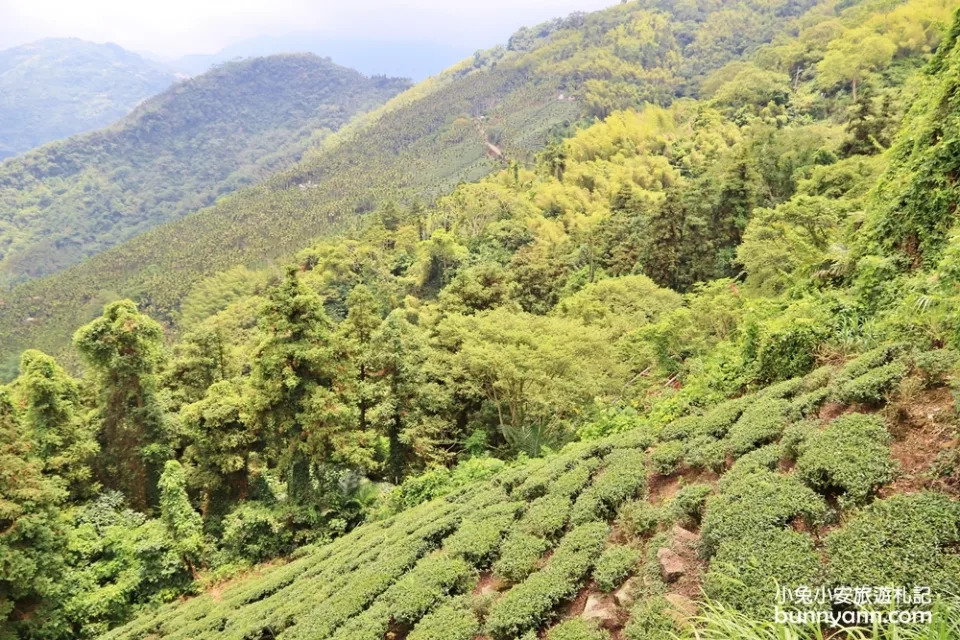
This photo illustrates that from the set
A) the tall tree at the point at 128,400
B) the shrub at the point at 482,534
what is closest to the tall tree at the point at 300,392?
the tall tree at the point at 128,400

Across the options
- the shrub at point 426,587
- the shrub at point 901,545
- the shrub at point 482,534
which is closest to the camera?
the shrub at point 901,545

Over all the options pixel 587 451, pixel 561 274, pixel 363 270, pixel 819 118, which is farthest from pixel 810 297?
pixel 819 118

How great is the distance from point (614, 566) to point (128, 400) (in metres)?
18.3

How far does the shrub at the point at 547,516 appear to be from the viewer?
7785 mm

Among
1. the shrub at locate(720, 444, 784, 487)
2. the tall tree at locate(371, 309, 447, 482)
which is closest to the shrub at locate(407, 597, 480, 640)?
the shrub at locate(720, 444, 784, 487)

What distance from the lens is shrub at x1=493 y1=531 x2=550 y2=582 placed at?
7.25m

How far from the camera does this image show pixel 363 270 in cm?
5619

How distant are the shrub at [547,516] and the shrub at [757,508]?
2312mm

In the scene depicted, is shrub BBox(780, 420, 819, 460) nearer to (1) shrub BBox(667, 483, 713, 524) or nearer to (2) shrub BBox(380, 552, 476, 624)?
(1) shrub BBox(667, 483, 713, 524)

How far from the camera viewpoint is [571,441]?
54.1 ft

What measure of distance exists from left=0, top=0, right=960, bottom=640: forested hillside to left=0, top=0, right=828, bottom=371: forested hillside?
184ft

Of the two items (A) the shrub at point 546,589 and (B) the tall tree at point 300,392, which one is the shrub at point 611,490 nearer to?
(A) the shrub at point 546,589

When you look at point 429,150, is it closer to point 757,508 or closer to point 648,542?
point 648,542

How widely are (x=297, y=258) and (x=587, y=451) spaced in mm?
63055
